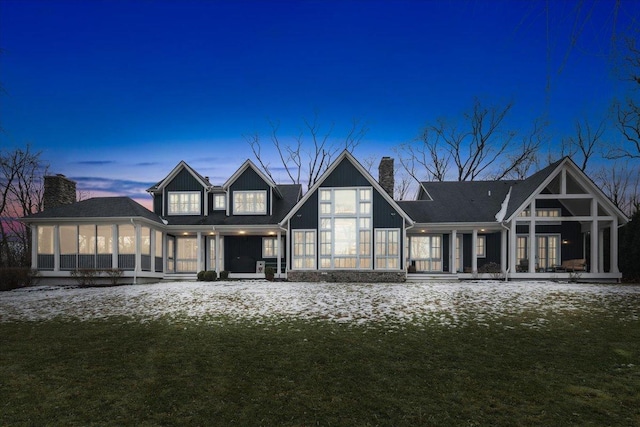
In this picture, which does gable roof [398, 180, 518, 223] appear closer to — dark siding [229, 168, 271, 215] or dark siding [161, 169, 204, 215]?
dark siding [229, 168, 271, 215]

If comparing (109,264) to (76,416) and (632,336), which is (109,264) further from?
(632,336)

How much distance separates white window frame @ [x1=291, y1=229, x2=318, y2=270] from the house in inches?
2.1

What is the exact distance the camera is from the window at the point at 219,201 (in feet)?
82.4

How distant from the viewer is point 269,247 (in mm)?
24688

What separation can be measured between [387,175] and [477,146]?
61.2 feet

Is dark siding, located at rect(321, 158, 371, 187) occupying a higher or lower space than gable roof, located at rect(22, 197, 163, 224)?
higher

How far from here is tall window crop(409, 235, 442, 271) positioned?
23.8 metres

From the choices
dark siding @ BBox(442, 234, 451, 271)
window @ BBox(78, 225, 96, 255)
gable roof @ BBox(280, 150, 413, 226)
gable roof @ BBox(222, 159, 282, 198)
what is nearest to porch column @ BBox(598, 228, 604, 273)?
dark siding @ BBox(442, 234, 451, 271)

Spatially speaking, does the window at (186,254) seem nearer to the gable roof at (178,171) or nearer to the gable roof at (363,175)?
the gable roof at (178,171)

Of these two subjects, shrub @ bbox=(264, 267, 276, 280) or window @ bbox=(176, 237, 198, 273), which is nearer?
shrub @ bbox=(264, 267, 276, 280)

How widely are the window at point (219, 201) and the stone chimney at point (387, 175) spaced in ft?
31.7

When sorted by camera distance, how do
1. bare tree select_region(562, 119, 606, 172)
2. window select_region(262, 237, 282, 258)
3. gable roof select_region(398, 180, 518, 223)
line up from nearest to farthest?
1. gable roof select_region(398, 180, 518, 223)
2. window select_region(262, 237, 282, 258)
3. bare tree select_region(562, 119, 606, 172)

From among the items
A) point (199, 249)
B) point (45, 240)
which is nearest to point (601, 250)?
point (199, 249)

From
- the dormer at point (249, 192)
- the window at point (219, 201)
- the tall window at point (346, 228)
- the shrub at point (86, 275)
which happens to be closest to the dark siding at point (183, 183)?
the window at point (219, 201)
